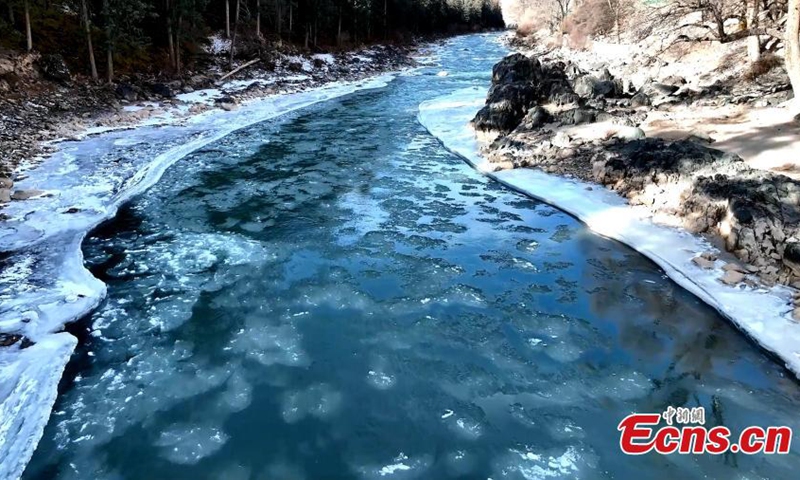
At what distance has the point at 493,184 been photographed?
12664mm

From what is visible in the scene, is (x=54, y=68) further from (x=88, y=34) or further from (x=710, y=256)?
(x=710, y=256)

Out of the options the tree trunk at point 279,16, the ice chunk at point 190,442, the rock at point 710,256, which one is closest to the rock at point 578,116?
the rock at point 710,256

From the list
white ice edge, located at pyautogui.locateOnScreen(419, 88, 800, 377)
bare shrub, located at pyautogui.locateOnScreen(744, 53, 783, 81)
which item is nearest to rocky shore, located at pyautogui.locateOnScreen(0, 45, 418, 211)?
white ice edge, located at pyautogui.locateOnScreen(419, 88, 800, 377)

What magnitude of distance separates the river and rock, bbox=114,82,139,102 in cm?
1092

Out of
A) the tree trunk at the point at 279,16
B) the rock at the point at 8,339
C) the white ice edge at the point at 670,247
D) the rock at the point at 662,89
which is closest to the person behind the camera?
the rock at the point at 8,339

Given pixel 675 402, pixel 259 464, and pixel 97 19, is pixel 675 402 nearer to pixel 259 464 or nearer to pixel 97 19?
pixel 259 464

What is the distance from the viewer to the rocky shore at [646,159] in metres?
7.79

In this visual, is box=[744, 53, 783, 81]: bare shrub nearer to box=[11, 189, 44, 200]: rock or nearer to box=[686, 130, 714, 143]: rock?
box=[686, 130, 714, 143]: rock

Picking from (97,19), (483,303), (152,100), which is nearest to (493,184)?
(483,303)

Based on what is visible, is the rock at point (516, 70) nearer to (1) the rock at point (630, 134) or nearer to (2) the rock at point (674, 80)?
(2) the rock at point (674, 80)

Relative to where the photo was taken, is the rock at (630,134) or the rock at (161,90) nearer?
the rock at (630,134)

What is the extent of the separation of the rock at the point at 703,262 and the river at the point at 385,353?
22.7 inches

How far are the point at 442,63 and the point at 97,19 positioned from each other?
94.3 ft

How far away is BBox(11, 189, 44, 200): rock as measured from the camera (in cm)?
1026
